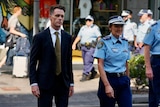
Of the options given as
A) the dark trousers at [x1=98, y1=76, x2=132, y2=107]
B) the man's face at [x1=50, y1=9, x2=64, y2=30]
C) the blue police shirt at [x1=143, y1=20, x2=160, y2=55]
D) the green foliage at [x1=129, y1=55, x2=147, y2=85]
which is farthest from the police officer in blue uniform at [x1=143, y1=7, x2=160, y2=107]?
the green foliage at [x1=129, y1=55, x2=147, y2=85]

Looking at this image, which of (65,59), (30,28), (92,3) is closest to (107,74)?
(65,59)

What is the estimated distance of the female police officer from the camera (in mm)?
6238

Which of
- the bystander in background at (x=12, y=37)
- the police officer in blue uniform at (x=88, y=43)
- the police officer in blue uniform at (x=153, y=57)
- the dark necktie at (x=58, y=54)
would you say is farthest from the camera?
the bystander in background at (x=12, y=37)

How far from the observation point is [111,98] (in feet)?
20.4

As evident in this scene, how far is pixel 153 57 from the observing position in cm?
740

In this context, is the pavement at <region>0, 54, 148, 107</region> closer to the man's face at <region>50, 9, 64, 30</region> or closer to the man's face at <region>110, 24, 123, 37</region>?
the man's face at <region>110, 24, 123, 37</region>

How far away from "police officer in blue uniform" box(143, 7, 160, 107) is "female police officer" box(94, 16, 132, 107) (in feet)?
3.41

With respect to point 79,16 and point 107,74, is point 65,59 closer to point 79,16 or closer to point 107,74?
point 107,74

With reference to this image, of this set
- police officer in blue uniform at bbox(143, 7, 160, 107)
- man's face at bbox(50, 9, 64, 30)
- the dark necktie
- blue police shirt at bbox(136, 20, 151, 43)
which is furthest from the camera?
blue police shirt at bbox(136, 20, 151, 43)

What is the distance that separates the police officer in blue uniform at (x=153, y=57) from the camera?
7.25 meters

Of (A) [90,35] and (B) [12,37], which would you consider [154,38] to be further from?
(B) [12,37]

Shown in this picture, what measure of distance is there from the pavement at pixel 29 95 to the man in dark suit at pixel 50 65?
379 centimetres

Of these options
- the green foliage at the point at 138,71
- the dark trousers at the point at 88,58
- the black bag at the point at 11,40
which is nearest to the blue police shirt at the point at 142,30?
the dark trousers at the point at 88,58

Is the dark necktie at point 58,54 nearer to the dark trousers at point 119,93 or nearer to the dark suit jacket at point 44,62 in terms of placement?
the dark suit jacket at point 44,62
